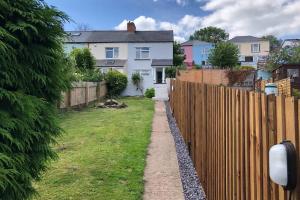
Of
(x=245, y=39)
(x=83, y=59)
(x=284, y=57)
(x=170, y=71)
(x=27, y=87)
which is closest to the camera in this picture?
(x=27, y=87)

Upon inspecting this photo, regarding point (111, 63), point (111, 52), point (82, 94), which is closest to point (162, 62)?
point (111, 63)

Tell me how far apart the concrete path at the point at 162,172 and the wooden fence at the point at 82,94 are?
737cm

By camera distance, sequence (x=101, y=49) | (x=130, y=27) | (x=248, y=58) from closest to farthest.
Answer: (x=101, y=49)
(x=130, y=27)
(x=248, y=58)

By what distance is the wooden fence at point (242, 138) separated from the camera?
2281 millimetres

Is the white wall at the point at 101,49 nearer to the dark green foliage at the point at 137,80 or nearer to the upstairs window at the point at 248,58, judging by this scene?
the dark green foliage at the point at 137,80

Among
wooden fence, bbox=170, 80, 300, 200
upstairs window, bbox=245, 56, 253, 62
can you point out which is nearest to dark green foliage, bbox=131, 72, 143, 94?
wooden fence, bbox=170, 80, 300, 200

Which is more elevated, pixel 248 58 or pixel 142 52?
pixel 248 58

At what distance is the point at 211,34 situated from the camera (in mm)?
96250

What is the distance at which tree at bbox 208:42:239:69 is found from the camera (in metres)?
48.6

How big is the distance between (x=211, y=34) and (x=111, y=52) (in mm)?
58150

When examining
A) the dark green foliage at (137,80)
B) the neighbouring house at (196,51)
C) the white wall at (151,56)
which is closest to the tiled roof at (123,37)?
the white wall at (151,56)

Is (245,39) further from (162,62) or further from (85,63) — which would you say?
(85,63)

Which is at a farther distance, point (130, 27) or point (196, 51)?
point (196, 51)

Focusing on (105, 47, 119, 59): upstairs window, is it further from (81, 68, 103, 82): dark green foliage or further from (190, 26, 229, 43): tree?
(190, 26, 229, 43): tree
